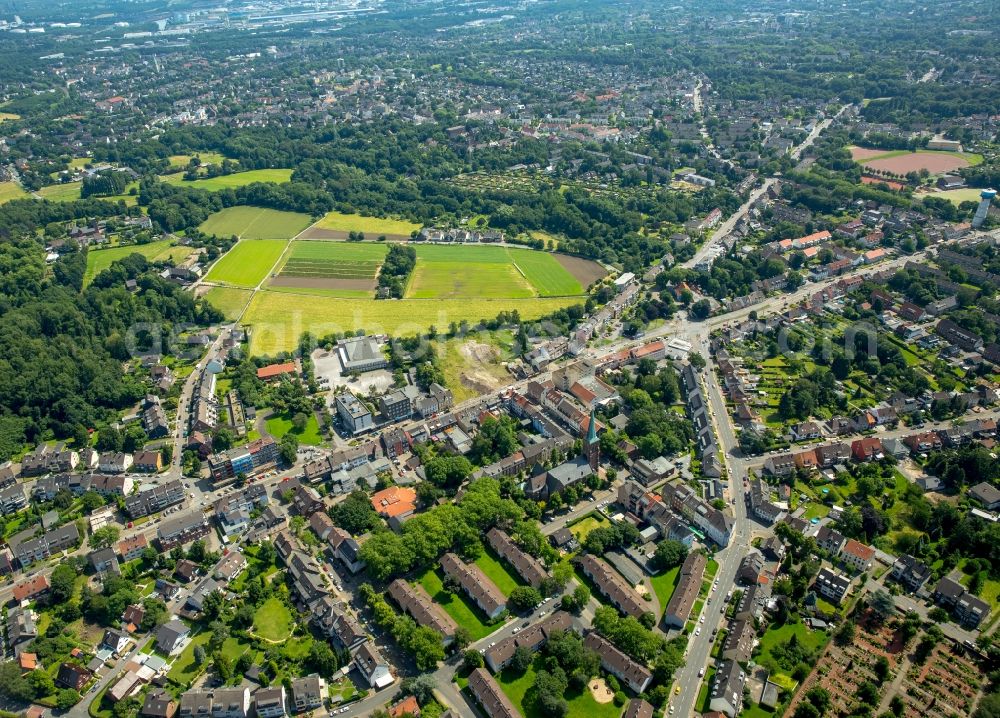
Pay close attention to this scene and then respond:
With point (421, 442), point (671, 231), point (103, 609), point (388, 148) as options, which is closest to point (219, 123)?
point (388, 148)

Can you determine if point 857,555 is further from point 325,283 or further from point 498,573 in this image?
point 325,283

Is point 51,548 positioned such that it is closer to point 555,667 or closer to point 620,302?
point 555,667

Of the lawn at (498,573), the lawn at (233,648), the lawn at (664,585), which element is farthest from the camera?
the lawn at (498,573)

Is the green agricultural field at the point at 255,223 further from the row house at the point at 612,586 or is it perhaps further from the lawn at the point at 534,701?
the lawn at the point at 534,701

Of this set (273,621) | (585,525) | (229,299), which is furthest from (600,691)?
(229,299)

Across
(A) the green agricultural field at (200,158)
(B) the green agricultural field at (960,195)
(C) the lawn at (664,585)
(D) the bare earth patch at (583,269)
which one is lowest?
(D) the bare earth patch at (583,269)

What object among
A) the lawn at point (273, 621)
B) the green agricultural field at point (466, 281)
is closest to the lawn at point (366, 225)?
the green agricultural field at point (466, 281)
